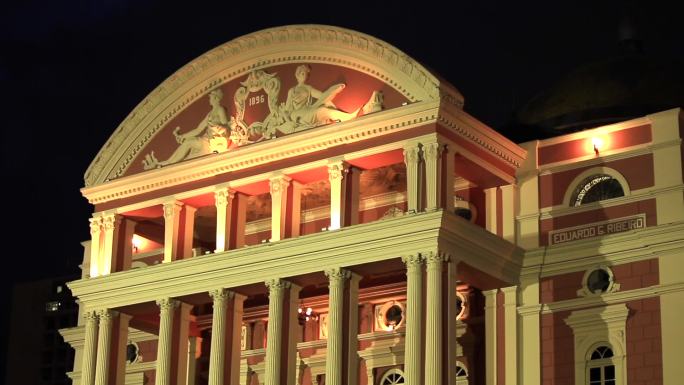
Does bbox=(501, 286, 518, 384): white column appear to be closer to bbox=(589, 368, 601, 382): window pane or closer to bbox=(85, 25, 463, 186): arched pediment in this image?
bbox=(589, 368, 601, 382): window pane

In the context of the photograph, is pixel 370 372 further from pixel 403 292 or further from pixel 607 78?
pixel 607 78

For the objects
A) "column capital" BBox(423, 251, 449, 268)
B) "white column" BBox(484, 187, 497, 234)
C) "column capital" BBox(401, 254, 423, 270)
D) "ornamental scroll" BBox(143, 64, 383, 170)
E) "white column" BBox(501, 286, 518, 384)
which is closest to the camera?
"column capital" BBox(423, 251, 449, 268)

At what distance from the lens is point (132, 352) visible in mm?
45656

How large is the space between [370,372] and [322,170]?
5.44 m

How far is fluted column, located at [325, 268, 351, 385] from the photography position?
37250 millimetres

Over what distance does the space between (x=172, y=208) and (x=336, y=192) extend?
5.17 metres

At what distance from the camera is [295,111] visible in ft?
131

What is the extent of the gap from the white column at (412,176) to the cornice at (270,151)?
1.98ft

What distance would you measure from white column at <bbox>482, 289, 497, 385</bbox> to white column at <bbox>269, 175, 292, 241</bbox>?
17.2 feet

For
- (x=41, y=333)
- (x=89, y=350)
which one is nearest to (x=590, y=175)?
(x=89, y=350)

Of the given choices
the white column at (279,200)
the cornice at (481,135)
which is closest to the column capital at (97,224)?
the white column at (279,200)

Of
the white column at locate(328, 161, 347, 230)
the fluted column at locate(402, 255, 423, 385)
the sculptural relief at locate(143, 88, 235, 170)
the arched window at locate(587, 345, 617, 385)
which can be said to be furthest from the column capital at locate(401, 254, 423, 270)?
the sculptural relief at locate(143, 88, 235, 170)

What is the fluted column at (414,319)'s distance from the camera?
35.8 m

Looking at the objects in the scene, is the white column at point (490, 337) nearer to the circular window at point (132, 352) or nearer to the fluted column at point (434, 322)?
the fluted column at point (434, 322)
